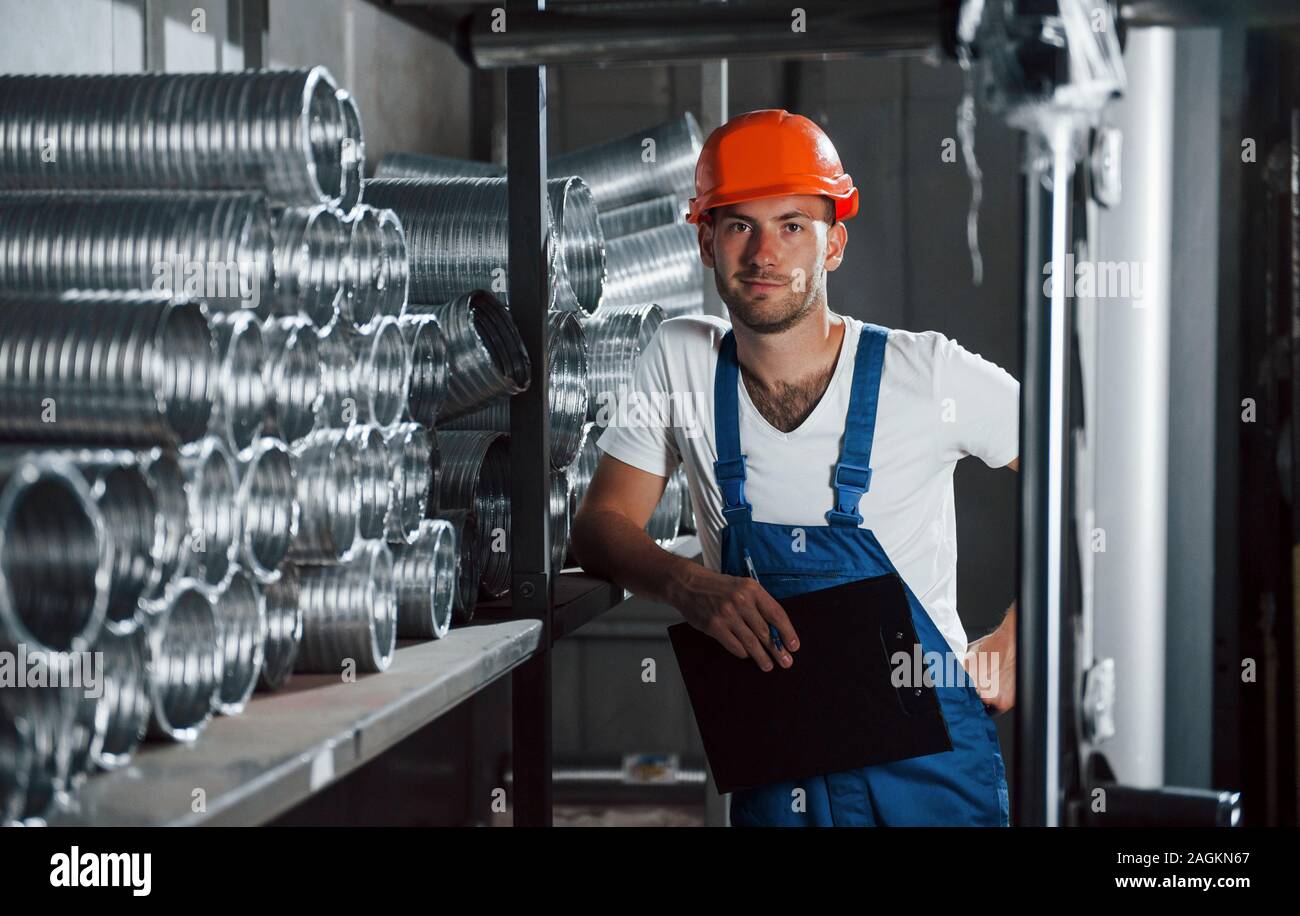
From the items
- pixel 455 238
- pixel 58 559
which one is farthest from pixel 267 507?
pixel 455 238

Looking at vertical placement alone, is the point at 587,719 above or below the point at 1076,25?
below

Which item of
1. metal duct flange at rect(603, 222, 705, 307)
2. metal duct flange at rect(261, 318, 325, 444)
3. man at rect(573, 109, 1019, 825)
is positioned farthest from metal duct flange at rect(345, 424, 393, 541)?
metal duct flange at rect(603, 222, 705, 307)

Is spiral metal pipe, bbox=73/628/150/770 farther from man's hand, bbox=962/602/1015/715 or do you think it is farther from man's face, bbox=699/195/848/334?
man's hand, bbox=962/602/1015/715

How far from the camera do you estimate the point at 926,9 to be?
104 centimetres

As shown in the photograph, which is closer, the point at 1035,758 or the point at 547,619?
the point at 1035,758

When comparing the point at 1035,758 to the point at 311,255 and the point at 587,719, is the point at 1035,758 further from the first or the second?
the point at 587,719

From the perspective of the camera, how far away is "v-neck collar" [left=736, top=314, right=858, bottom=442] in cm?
250

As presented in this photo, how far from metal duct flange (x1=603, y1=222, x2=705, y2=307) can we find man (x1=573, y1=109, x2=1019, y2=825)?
1.28 m

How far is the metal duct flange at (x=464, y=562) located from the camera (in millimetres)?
2191
